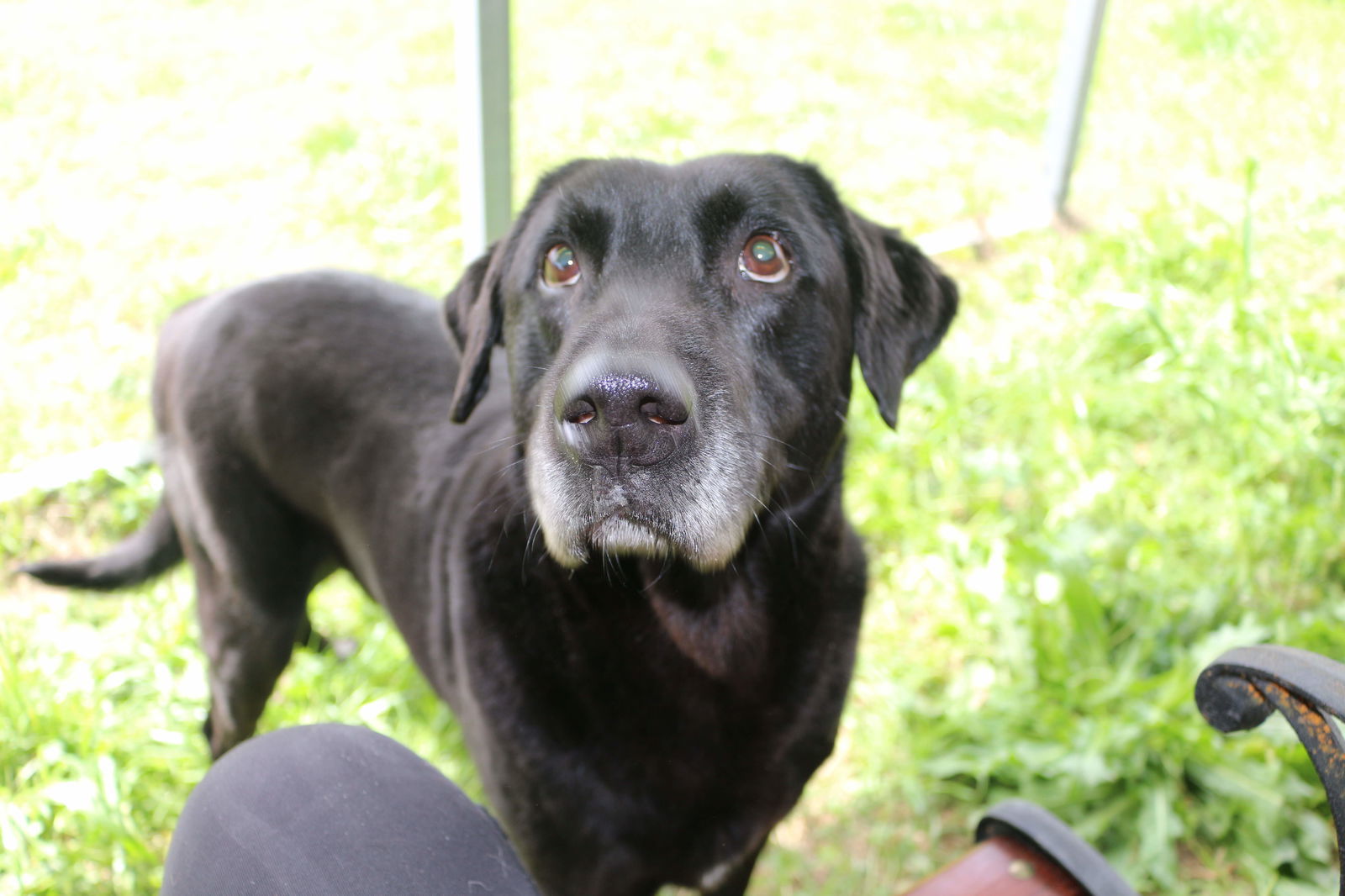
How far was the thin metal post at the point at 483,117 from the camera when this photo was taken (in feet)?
9.77

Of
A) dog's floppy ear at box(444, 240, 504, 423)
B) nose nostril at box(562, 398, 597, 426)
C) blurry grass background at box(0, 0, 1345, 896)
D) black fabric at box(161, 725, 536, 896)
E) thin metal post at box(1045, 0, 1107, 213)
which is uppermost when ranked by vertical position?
nose nostril at box(562, 398, 597, 426)

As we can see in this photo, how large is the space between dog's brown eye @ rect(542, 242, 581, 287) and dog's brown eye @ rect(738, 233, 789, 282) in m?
0.30

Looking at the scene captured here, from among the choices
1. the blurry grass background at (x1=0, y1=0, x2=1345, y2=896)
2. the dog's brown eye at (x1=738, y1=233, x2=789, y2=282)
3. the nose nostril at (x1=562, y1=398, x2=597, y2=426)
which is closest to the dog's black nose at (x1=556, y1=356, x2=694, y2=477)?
the nose nostril at (x1=562, y1=398, x2=597, y2=426)

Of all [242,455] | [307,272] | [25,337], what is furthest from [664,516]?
[25,337]

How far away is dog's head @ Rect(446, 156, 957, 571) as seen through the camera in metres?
1.39

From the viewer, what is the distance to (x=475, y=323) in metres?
1.96

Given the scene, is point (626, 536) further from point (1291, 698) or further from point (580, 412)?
point (1291, 698)

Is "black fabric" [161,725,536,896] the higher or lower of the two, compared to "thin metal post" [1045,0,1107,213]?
higher

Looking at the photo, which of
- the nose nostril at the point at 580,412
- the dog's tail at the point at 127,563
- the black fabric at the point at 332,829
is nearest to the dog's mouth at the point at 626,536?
the nose nostril at the point at 580,412

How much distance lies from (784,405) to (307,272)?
1.37 metres

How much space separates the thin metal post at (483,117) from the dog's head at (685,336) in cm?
123

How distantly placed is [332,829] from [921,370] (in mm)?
3282

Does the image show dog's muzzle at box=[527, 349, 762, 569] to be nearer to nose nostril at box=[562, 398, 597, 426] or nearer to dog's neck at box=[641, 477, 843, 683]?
nose nostril at box=[562, 398, 597, 426]

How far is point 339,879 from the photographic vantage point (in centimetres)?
93
